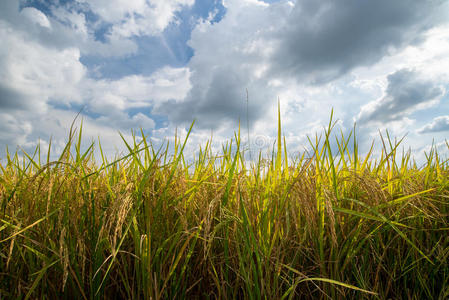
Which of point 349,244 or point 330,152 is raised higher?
point 330,152

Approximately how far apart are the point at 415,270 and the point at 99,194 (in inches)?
98.5

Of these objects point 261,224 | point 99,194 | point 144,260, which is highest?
point 99,194

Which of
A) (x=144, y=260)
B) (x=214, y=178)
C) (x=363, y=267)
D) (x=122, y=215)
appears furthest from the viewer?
(x=214, y=178)

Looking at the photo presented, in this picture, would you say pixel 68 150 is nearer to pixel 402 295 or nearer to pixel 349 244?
pixel 349 244

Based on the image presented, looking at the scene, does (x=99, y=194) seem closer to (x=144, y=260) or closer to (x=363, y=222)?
(x=144, y=260)

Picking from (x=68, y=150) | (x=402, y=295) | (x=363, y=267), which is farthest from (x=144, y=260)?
(x=402, y=295)

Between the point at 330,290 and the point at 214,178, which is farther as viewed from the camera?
the point at 214,178

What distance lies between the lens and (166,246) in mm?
1937

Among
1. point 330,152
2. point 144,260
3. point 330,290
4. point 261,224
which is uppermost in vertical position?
point 330,152

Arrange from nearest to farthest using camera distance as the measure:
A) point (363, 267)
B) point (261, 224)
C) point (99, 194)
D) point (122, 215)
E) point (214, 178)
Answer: point (122, 215) < point (261, 224) < point (363, 267) < point (99, 194) < point (214, 178)

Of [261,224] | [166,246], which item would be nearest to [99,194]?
[166,246]

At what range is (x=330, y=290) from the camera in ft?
6.23

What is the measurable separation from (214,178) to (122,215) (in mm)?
1000

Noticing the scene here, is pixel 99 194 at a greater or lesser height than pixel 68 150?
lesser
